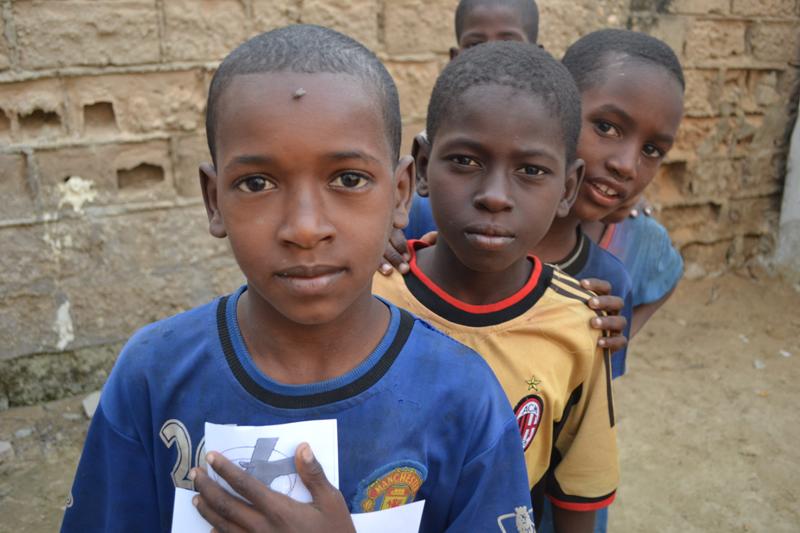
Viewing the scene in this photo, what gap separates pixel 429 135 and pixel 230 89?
651 millimetres

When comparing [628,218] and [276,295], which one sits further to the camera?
[628,218]

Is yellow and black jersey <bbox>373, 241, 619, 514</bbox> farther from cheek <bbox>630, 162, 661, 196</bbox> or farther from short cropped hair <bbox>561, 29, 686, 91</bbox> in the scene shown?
short cropped hair <bbox>561, 29, 686, 91</bbox>

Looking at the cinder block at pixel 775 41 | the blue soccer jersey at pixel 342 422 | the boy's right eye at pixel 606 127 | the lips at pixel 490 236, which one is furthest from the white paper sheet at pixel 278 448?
the cinder block at pixel 775 41

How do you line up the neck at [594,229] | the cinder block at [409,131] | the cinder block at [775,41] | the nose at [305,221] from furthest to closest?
the cinder block at [775,41], the cinder block at [409,131], the neck at [594,229], the nose at [305,221]

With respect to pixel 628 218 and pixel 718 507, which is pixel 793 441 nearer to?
pixel 718 507

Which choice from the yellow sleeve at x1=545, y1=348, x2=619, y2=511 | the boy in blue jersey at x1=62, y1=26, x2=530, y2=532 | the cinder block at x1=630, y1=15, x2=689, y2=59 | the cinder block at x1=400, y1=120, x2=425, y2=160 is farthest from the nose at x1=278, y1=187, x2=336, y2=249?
the cinder block at x1=630, y1=15, x2=689, y2=59

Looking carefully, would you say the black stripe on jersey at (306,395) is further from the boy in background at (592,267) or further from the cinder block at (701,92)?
the cinder block at (701,92)

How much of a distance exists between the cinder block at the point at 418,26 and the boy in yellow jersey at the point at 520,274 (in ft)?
6.53

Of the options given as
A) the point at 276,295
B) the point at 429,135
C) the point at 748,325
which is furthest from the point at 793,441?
the point at 276,295

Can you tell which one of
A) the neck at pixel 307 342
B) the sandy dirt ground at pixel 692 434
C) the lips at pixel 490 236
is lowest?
the sandy dirt ground at pixel 692 434

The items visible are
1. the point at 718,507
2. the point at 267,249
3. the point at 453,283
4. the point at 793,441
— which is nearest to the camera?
the point at 267,249

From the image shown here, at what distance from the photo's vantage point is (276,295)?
3.36 feet

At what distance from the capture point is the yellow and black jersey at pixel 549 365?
1398 mm

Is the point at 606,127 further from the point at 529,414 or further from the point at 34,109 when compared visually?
the point at 34,109
